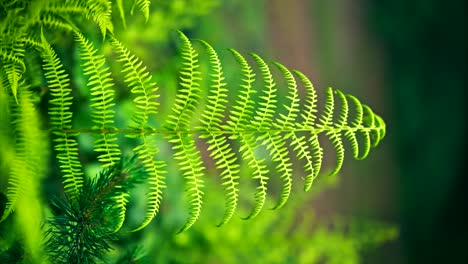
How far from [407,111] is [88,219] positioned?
6.59 ft

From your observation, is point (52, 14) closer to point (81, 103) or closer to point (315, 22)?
point (81, 103)

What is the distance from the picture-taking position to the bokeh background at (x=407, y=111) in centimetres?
237

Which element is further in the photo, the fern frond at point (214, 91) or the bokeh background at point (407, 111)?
the bokeh background at point (407, 111)

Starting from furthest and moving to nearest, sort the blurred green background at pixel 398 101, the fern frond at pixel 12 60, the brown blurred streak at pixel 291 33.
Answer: the blurred green background at pixel 398 101 < the brown blurred streak at pixel 291 33 < the fern frond at pixel 12 60

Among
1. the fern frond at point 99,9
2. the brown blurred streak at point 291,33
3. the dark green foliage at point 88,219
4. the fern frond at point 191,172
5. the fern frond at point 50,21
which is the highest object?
the brown blurred streak at point 291,33

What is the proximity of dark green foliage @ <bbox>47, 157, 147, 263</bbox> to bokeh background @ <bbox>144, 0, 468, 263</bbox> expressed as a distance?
169cm

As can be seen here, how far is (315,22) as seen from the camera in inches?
90.4

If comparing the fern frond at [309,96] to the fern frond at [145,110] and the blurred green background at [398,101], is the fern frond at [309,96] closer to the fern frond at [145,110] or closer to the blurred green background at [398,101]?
the fern frond at [145,110]

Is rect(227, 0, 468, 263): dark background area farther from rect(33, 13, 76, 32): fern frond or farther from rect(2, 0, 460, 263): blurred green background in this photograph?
rect(33, 13, 76, 32): fern frond

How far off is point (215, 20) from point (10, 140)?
1362mm

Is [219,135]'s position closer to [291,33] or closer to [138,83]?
[138,83]

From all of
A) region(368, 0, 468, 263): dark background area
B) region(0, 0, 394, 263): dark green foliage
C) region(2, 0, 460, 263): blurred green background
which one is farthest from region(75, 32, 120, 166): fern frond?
region(368, 0, 468, 263): dark background area

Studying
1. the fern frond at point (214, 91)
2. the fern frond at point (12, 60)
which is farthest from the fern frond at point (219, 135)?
the fern frond at point (12, 60)

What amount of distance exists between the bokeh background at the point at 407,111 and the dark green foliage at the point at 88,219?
1.69 meters
